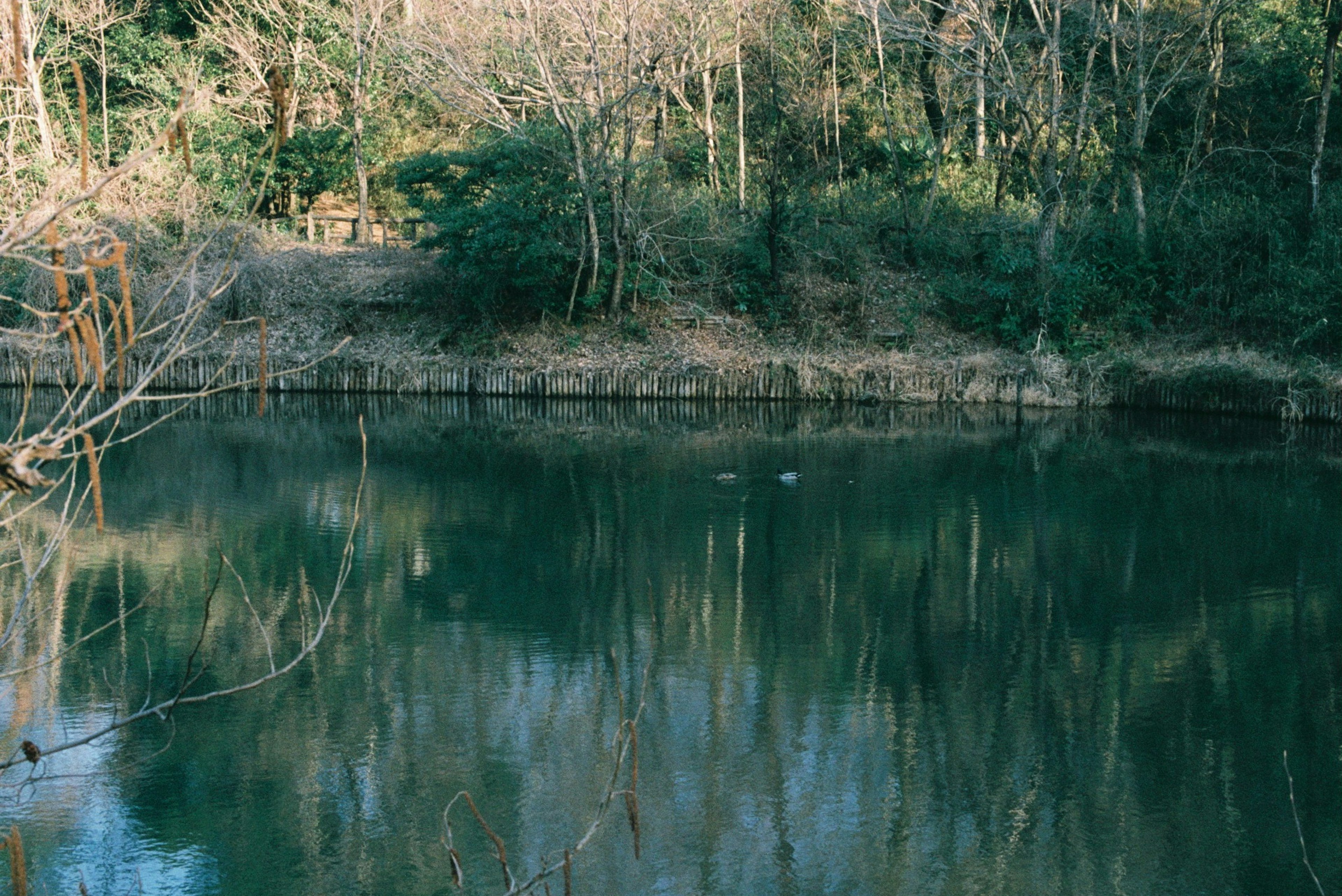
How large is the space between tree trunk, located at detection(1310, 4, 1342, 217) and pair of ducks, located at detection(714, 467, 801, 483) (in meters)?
12.7

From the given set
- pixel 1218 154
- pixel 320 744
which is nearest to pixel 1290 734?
pixel 320 744

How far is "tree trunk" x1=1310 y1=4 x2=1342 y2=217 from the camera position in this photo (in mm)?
21141

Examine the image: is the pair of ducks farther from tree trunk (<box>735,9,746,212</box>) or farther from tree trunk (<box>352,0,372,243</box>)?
tree trunk (<box>352,0,372,243</box>)

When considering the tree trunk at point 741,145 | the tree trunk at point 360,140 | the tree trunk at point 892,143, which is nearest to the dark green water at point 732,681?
the tree trunk at point 892,143

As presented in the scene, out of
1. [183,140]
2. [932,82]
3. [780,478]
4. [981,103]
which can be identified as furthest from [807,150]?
[183,140]

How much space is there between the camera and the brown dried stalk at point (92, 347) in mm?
2004

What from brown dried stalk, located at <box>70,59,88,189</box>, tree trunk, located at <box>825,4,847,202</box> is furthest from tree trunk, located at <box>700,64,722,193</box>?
brown dried stalk, located at <box>70,59,88,189</box>

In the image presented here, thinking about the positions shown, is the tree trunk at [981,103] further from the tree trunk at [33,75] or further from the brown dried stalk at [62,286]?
the brown dried stalk at [62,286]

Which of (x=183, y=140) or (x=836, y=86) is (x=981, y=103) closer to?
(x=836, y=86)

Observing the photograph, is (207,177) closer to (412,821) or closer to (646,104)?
(646,104)

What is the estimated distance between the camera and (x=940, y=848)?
245 inches

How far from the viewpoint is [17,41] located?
2061 mm

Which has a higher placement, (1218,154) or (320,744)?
(1218,154)

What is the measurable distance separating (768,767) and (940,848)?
3.76ft
